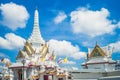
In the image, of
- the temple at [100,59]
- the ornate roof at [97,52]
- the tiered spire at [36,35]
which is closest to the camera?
the temple at [100,59]

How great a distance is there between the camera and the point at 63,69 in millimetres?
49438

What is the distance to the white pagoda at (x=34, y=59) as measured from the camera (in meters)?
57.2

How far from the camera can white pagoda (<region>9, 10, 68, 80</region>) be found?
188ft

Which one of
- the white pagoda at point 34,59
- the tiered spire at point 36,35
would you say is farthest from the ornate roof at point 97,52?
the tiered spire at point 36,35

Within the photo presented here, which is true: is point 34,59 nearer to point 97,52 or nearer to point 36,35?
point 36,35

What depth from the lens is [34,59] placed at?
196 ft

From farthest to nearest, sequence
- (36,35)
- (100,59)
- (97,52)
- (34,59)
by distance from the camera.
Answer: (36,35) → (34,59) → (97,52) → (100,59)

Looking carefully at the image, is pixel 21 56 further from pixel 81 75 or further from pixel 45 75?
pixel 81 75

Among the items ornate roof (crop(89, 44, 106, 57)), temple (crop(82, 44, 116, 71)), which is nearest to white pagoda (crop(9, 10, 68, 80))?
temple (crop(82, 44, 116, 71))

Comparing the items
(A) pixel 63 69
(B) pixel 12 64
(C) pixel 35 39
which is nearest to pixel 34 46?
(C) pixel 35 39

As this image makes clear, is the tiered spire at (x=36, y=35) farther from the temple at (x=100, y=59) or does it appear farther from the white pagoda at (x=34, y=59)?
the temple at (x=100, y=59)

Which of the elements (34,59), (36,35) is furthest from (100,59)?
(36,35)

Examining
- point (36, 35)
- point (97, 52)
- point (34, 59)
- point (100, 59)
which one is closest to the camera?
point (100, 59)

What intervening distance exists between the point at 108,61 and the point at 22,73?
56.6ft
